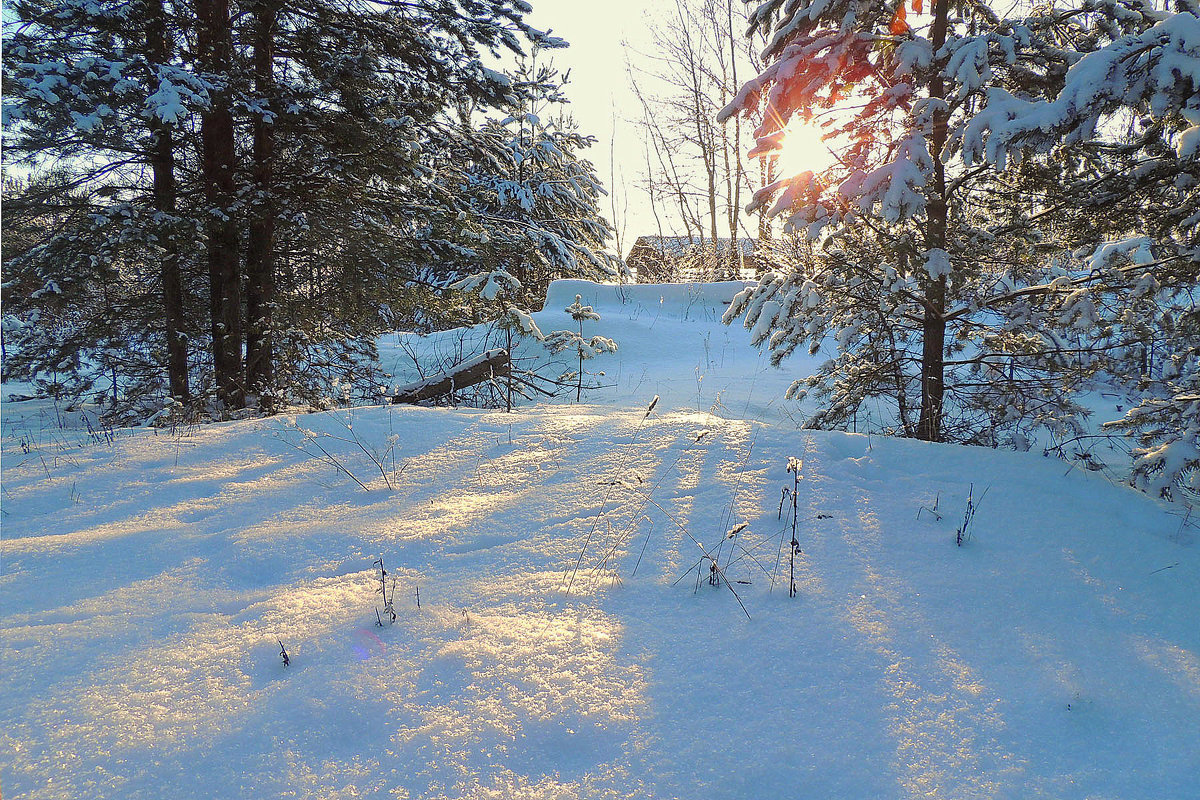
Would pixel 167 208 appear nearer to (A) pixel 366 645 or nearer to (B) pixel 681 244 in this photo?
(A) pixel 366 645

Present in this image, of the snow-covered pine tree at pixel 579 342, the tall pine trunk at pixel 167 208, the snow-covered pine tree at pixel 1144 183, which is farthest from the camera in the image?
the snow-covered pine tree at pixel 579 342

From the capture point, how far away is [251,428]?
4129mm

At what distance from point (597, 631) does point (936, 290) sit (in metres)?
3.62

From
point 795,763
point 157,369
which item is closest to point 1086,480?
point 795,763

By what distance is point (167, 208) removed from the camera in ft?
20.6

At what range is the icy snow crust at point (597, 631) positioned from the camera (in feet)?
4.56

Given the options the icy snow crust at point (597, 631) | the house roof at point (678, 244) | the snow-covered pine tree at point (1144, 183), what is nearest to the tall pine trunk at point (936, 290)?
the snow-covered pine tree at point (1144, 183)

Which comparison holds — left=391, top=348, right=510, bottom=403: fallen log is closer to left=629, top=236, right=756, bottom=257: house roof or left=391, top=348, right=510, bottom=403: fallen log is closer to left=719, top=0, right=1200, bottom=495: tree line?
left=719, top=0, right=1200, bottom=495: tree line

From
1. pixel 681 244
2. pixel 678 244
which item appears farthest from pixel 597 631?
pixel 678 244

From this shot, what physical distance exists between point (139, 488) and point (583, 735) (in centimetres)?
291

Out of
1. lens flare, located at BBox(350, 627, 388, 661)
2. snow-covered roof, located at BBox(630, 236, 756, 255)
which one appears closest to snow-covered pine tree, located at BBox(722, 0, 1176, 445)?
lens flare, located at BBox(350, 627, 388, 661)

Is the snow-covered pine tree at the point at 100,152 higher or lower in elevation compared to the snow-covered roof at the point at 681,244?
lower

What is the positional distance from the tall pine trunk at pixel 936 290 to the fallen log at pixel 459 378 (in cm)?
422

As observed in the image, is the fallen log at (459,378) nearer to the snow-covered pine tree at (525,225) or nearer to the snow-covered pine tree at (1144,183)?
the snow-covered pine tree at (525,225)
